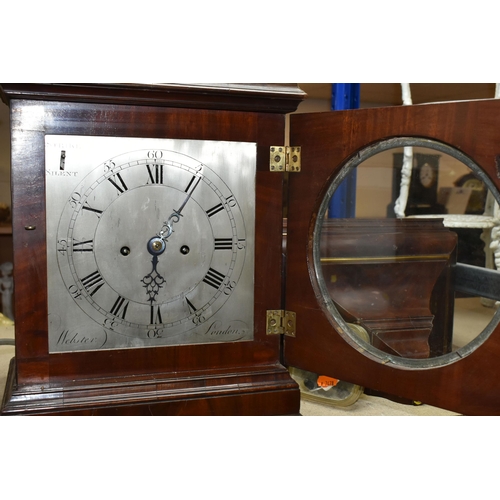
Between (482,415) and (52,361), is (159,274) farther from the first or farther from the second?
(482,415)

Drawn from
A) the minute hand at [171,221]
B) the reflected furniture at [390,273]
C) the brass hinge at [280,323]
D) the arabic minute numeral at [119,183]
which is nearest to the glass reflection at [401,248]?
the reflected furniture at [390,273]

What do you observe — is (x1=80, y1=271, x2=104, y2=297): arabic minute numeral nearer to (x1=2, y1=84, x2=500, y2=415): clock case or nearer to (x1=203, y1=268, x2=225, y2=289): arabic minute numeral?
(x1=2, y1=84, x2=500, y2=415): clock case

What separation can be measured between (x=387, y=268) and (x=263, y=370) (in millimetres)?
461

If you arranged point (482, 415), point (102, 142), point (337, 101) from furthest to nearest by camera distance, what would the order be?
point (337, 101) → point (102, 142) → point (482, 415)

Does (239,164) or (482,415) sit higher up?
(239,164)

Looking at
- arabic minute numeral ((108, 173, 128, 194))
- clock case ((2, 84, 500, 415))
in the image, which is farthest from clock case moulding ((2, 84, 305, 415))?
arabic minute numeral ((108, 173, 128, 194))

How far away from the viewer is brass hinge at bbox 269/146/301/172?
5.31 ft

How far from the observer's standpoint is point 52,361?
1.51 metres

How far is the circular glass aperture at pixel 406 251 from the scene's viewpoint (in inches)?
60.7

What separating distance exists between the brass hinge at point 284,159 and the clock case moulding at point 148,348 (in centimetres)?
2

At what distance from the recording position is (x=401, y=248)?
173 cm

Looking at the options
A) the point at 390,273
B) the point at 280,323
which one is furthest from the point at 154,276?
the point at 390,273

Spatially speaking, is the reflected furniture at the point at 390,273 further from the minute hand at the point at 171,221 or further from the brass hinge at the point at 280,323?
the minute hand at the point at 171,221
